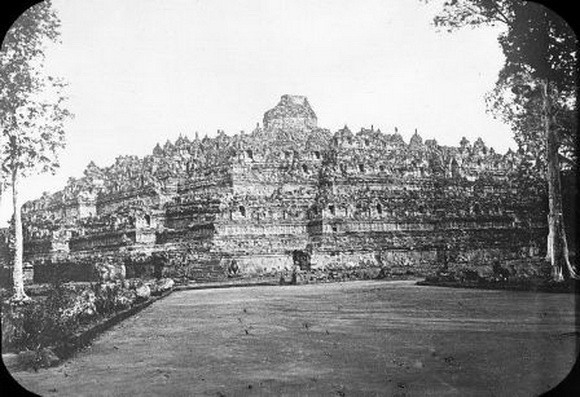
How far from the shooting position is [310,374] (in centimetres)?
887

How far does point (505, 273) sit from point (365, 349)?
14.6 meters

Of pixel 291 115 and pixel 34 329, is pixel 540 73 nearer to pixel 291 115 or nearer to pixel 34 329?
pixel 34 329

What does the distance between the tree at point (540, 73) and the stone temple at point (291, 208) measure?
→ 29.9 feet

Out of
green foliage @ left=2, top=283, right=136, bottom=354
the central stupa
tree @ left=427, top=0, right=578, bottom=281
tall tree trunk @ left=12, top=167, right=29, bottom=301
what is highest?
the central stupa

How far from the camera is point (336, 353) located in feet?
33.6

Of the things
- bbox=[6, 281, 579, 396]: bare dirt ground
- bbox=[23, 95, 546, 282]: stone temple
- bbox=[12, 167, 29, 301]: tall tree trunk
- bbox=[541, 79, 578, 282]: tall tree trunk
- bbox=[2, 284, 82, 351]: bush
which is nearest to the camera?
bbox=[6, 281, 579, 396]: bare dirt ground

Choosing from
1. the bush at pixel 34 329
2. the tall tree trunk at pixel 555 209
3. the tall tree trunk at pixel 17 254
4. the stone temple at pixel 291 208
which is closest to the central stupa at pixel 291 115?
the stone temple at pixel 291 208

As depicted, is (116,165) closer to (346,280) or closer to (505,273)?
(346,280)

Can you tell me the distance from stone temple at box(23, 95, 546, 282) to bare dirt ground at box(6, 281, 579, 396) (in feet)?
53.2

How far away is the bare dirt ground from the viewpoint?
8.27 metres

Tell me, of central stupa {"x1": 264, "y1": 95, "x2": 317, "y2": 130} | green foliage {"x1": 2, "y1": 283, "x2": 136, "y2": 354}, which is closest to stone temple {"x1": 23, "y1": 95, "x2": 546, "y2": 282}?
central stupa {"x1": 264, "y1": 95, "x2": 317, "y2": 130}

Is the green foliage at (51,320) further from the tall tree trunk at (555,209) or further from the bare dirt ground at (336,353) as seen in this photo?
the tall tree trunk at (555,209)

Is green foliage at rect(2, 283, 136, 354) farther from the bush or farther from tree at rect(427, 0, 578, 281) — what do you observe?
tree at rect(427, 0, 578, 281)

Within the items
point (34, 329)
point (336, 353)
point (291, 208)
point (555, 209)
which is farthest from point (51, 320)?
point (291, 208)
